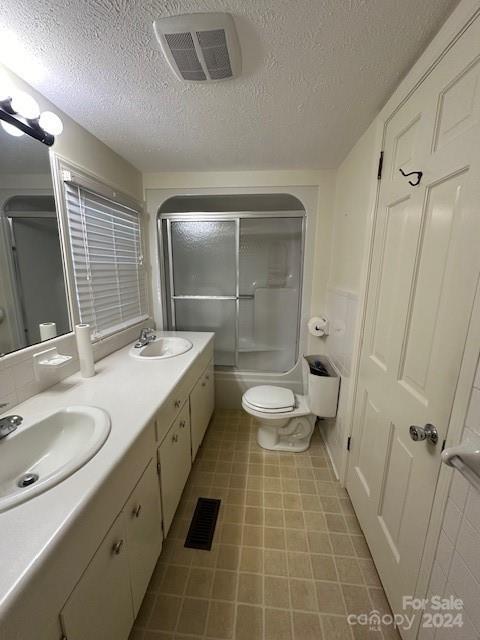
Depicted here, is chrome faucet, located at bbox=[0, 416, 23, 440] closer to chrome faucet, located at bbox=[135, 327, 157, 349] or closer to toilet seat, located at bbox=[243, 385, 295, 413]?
chrome faucet, located at bbox=[135, 327, 157, 349]

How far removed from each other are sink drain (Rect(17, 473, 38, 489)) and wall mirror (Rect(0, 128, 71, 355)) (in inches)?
19.5

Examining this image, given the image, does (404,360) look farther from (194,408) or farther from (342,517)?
(194,408)

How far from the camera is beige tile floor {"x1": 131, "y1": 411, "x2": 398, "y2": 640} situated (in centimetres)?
100

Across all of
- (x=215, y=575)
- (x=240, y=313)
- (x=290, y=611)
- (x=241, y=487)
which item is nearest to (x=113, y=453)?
(x=215, y=575)

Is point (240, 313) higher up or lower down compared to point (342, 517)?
higher up

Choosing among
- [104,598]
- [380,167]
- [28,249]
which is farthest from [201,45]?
[104,598]

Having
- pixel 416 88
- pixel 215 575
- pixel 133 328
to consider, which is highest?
pixel 416 88

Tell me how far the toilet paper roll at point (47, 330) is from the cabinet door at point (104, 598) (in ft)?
2.90

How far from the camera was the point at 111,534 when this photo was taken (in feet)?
2.49

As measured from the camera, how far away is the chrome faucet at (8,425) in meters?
0.82

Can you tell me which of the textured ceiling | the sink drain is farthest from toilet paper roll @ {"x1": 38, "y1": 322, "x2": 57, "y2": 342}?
the textured ceiling

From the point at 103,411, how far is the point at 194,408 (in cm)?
78

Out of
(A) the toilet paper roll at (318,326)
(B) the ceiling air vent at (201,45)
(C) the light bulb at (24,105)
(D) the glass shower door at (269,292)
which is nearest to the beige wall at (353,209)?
(A) the toilet paper roll at (318,326)

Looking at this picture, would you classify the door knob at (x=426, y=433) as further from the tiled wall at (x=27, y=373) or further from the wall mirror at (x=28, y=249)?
the wall mirror at (x=28, y=249)
